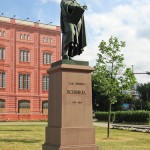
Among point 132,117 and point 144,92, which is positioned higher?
point 144,92

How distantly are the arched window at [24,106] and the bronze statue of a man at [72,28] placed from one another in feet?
138

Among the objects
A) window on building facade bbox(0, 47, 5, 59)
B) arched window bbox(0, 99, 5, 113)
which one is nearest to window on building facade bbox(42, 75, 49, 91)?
arched window bbox(0, 99, 5, 113)

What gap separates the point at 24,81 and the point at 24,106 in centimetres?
387

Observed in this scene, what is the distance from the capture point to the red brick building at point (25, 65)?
5169cm

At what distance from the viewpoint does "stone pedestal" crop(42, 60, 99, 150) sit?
33.2 feet

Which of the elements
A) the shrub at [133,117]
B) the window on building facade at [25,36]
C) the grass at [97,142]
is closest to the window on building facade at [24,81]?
the window on building facade at [25,36]

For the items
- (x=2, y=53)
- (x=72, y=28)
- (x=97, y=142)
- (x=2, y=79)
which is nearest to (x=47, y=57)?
(x=2, y=53)

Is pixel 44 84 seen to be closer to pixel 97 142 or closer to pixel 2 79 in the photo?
pixel 2 79

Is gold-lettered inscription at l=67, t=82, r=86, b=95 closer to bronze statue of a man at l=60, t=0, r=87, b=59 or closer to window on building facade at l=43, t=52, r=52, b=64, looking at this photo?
bronze statue of a man at l=60, t=0, r=87, b=59

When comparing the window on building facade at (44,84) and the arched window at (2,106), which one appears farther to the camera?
the window on building facade at (44,84)

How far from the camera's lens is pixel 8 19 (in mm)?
52250

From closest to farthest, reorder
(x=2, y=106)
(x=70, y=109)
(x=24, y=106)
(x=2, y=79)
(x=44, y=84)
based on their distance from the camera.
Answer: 1. (x=70, y=109)
2. (x=2, y=106)
3. (x=2, y=79)
4. (x=24, y=106)
5. (x=44, y=84)

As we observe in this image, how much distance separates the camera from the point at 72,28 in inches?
441

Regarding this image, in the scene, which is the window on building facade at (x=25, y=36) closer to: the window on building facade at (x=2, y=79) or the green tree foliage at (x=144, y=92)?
the window on building facade at (x=2, y=79)
